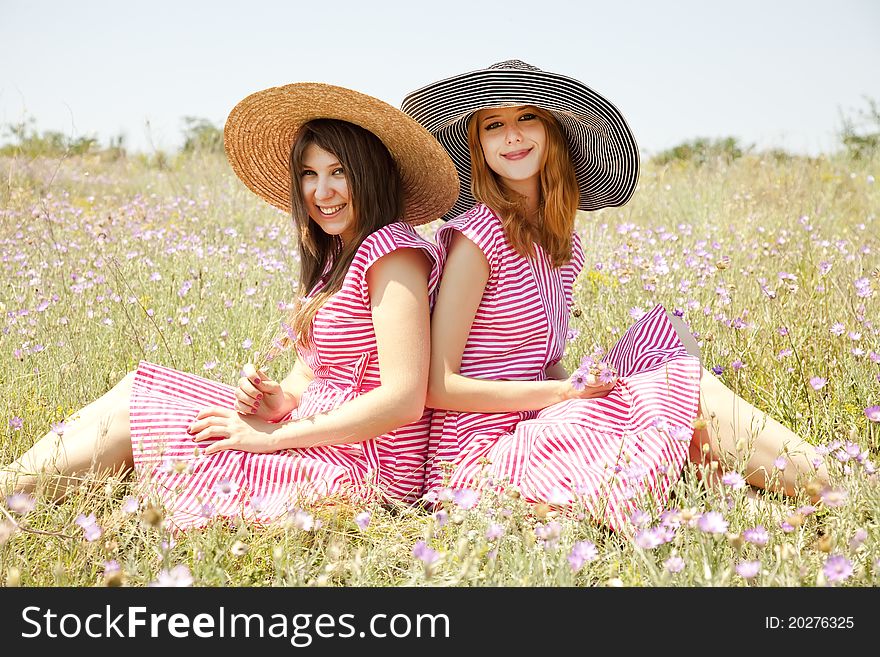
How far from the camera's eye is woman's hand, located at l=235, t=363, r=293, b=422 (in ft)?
7.75

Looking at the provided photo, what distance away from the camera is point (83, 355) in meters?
3.32

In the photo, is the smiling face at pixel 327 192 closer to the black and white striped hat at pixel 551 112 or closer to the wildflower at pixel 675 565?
the black and white striped hat at pixel 551 112

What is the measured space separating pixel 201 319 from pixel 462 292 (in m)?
1.57

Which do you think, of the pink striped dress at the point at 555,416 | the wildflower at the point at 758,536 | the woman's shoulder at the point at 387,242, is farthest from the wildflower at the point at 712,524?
the woman's shoulder at the point at 387,242

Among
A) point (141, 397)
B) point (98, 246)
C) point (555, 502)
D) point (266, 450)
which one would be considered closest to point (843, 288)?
point (555, 502)

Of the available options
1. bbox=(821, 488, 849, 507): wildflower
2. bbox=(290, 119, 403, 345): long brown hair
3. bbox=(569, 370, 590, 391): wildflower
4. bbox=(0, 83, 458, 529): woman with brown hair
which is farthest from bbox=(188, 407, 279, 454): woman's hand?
bbox=(821, 488, 849, 507): wildflower

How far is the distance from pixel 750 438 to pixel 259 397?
1.33 meters

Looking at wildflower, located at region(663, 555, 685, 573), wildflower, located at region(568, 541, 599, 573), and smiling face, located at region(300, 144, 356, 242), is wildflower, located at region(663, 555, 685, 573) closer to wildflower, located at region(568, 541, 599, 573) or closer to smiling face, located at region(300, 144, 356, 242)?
wildflower, located at region(568, 541, 599, 573)

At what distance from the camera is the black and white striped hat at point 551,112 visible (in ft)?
8.27

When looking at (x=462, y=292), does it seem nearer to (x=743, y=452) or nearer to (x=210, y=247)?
(x=743, y=452)

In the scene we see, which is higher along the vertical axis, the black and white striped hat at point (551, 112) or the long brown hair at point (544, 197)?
the black and white striped hat at point (551, 112)

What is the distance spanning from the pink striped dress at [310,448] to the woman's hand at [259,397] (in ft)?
0.25

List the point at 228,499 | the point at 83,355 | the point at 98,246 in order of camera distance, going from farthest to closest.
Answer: the point at 98,246 < the point at 83,355 < the point at 228,499

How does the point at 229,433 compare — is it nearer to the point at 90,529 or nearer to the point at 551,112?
the point at 90,529
